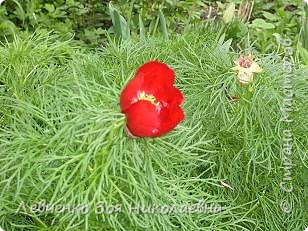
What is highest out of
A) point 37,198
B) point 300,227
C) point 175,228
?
point 37,198

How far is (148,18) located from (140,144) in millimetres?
1381

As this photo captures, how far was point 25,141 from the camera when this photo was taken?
101cm

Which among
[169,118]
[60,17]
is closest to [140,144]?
[169,118]

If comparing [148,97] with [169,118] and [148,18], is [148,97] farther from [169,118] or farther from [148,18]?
[148,18]

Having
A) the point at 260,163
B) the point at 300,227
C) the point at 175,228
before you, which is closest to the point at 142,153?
the point at 175,228

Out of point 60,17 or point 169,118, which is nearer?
point 169,118

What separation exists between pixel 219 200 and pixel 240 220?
44 millimetres

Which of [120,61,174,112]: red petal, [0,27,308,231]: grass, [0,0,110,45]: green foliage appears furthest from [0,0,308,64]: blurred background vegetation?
[120,61,174,112]: red petal

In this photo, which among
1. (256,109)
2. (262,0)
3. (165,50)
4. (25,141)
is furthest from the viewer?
(262,0)

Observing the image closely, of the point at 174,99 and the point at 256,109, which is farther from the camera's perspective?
the point at 256,109

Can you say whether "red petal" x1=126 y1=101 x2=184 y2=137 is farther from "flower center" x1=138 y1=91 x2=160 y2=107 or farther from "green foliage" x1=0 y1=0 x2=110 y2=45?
"green foliage" x1=0 y1=0 x2=110 y2=45

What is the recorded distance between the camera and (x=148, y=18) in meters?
2.28

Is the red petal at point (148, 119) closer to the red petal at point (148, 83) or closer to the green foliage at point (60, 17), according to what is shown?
the red petal at point (148, 83)

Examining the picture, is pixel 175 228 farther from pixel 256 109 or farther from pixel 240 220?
pixel 256 109
